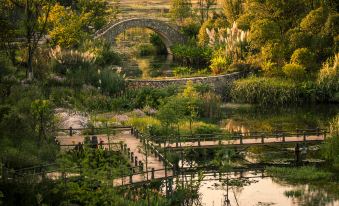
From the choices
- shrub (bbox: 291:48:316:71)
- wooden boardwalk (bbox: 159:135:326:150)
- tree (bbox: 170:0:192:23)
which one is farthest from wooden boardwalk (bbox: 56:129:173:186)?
tree (bbox: 170:0:192:23)

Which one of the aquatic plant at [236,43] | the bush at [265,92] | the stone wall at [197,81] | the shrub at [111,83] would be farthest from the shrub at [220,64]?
the shrub at [111,83]

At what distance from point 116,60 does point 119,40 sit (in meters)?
29.5

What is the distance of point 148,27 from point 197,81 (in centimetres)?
2268

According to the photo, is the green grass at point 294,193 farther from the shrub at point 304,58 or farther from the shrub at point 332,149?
the shrub at point 304,58

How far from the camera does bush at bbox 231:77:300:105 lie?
54.0 metres

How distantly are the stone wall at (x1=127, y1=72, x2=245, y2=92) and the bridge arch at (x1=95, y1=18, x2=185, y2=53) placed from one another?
1983 cm

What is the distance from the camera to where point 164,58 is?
260 feet

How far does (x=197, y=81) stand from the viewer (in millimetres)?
54844

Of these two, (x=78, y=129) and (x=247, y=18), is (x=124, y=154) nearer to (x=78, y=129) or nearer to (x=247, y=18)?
(x=78, y=129)

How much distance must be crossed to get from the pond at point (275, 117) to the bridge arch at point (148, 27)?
78.7 ft

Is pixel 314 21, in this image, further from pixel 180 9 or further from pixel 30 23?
pixel 180 9

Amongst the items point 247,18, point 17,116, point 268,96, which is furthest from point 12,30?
point 247,18

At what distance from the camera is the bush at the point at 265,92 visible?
177 feet

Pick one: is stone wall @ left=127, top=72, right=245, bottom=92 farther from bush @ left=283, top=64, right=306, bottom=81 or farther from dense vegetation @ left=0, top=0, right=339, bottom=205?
bush @ left=283, top=64, right=306, bottom=81
